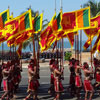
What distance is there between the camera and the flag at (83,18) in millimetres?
13736

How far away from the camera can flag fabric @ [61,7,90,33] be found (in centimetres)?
1384

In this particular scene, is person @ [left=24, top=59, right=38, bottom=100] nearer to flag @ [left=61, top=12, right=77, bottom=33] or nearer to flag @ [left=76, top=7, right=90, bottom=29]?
flag @ [left=61, top=12, right=77, bottom=33]

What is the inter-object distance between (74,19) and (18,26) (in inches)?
96.2

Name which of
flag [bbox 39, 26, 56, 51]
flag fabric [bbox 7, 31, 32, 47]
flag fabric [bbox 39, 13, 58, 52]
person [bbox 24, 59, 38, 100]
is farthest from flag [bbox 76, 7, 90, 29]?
flag fabric [bbox 7, 31, 32, 47]

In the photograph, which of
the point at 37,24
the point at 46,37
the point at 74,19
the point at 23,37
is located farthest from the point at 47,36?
the point at 23,37

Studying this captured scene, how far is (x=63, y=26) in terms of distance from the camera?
13.9 m

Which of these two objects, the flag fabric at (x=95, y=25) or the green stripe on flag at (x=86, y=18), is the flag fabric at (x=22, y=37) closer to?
the flag fabric at (x=95, y=25)

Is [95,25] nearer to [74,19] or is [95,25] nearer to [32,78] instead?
[74,19]

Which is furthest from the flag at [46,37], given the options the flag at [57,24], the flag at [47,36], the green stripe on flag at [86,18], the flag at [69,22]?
the green stripe on flag at [86,18]

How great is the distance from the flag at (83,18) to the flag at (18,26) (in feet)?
6.77

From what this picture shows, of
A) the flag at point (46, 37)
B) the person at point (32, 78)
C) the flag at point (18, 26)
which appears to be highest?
the flag at point (18, 26)

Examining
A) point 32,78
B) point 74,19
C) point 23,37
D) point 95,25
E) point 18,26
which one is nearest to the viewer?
point 32,78

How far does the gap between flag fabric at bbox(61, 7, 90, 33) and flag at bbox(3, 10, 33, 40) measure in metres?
1.50

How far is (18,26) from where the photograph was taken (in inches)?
557
